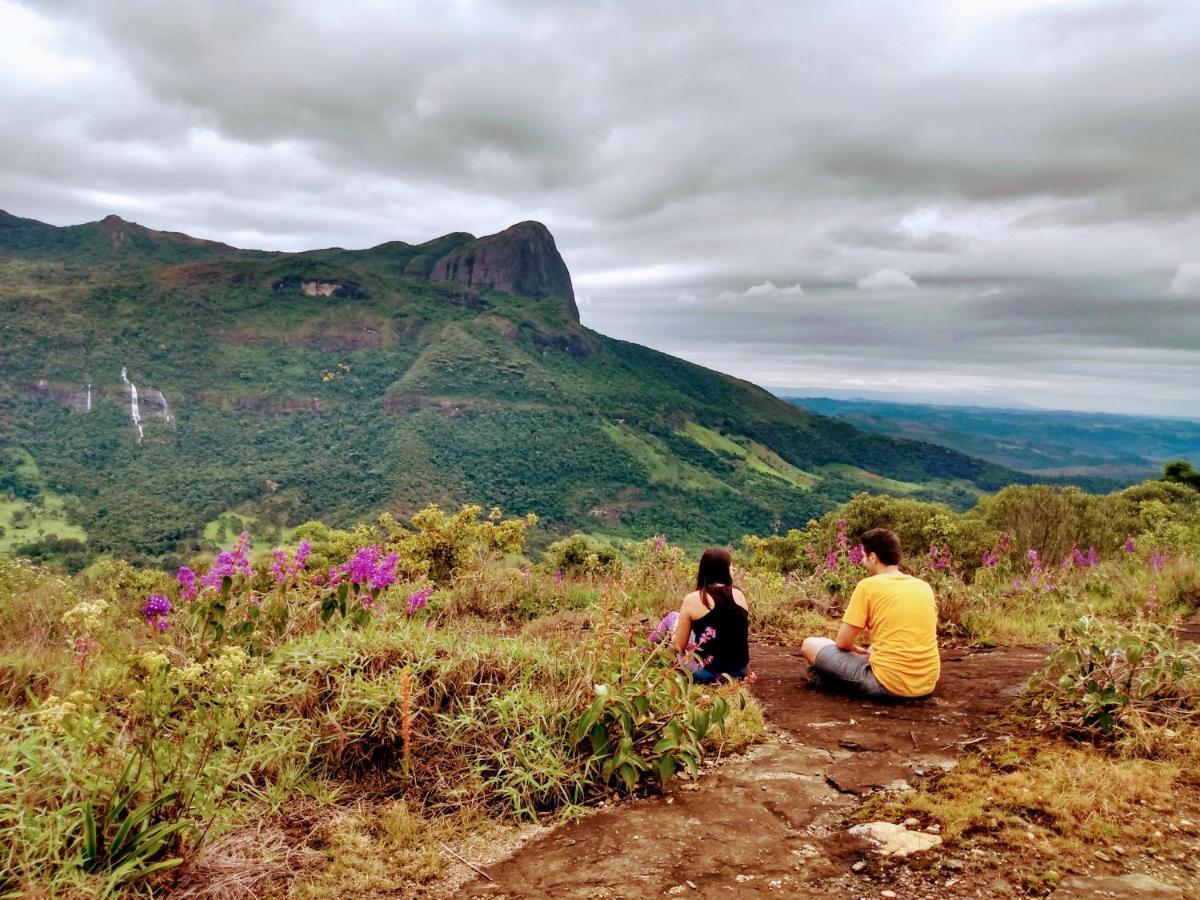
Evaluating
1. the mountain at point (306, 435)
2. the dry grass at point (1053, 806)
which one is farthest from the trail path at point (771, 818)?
the mountain at point (306, 435)

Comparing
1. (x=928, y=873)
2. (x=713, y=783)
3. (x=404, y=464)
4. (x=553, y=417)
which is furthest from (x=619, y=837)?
(x=553, y=417)

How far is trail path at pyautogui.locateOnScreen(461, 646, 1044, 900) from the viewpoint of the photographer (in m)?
2.36

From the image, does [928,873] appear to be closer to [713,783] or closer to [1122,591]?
[713,783]

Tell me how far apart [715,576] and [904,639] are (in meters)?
1.29

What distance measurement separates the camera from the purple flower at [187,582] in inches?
145

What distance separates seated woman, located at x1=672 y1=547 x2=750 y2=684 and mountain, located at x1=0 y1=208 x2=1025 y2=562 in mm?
86338

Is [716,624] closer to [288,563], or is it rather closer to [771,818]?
[771,818]

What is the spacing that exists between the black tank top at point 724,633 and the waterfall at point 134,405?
161 meters

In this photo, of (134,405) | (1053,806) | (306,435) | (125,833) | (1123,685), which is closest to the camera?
(125,833)

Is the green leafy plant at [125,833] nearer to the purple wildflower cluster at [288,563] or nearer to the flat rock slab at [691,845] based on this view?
the flat rock slab at [691,845]

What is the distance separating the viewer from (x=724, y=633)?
451cm

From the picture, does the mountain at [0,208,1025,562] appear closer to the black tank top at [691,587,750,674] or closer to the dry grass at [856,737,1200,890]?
the black tank top at [691,587,750,674]

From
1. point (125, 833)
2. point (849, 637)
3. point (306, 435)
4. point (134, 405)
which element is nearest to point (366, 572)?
point (125, 833)

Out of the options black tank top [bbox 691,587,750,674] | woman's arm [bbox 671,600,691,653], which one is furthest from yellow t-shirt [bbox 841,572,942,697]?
woman's arm [bbox 671,600,691,653]
